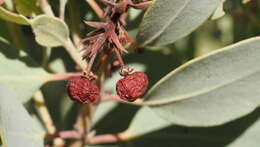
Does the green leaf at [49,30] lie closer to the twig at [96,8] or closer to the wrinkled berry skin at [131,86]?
the twig at [96,8]

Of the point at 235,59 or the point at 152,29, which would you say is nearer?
the point at 235,59

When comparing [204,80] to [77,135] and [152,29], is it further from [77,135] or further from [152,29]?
[77,135]

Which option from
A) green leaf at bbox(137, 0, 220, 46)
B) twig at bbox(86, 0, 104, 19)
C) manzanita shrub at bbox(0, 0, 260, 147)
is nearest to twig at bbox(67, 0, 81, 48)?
manzanita shrub at bbox(0, 0, 260, 147)

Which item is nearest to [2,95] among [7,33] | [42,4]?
[42,4]

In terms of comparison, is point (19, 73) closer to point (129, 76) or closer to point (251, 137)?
point (129, 76)

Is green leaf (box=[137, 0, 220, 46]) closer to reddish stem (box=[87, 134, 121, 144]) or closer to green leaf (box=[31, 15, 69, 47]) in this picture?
green leaf (box=[31, 15, 69, 47])

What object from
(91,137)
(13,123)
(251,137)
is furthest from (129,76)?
(251,137)

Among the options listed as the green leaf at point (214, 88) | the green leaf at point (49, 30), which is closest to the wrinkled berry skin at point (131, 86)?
the green leaf at point (214, 88)
